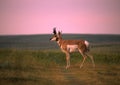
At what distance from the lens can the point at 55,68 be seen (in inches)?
173

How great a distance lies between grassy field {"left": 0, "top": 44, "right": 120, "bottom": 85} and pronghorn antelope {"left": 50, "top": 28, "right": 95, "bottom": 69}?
3.9 inches

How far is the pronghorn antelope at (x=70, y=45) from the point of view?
4.51m

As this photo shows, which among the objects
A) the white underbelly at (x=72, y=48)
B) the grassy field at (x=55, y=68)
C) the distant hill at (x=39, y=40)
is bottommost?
the grassy field at (x=55, y=68)

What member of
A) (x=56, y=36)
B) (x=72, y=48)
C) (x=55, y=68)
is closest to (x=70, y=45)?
(x=72, y=48)

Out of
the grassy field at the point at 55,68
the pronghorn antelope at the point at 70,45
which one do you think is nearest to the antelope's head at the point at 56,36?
the pronghorn antelope at the point at 70,45

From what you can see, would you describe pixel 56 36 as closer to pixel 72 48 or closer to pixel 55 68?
pixel 72 48

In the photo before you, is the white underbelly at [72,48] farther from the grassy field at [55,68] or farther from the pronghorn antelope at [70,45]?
the grassy field at [55,68]

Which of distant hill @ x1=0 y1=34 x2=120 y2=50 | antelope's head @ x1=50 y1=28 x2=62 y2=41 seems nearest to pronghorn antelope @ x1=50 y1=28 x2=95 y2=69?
antelope's head @ x1=50 y1=28 x2=62 y2=41

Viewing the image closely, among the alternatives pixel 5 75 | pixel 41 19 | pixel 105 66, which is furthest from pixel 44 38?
pixel 105 66

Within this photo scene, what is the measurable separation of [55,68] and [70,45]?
2.12ft

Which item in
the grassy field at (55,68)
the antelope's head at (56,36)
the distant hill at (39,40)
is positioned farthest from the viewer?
the distant hill at (39,40)

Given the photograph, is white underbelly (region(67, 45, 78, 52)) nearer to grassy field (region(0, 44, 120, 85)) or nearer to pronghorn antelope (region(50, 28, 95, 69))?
pronghorn antelope (region(50, 28, 95, 69))

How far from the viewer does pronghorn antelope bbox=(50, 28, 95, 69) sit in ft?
14.8

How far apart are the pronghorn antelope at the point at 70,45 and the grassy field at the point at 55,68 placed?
0.10 meters
